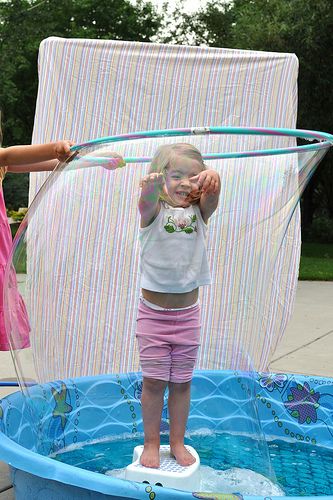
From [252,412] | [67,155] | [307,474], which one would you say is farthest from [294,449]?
[67,155]

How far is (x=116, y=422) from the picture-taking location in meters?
3.05

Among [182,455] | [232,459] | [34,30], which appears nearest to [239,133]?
[182,455]

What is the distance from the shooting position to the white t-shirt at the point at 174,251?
2238mm

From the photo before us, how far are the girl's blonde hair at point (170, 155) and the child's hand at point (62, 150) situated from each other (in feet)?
0.90

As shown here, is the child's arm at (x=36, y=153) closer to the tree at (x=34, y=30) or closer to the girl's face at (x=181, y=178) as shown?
the girl's face at (x=181, y=178)

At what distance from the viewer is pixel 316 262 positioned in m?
11.3

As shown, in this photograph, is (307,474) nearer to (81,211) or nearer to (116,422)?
(116,422)

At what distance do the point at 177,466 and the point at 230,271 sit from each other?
0.73 metres

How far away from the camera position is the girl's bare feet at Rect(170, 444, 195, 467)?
2.28 meters

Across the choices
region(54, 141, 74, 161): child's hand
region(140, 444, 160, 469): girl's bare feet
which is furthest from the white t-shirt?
region(140, 444, 160, 469): girl's bare feet

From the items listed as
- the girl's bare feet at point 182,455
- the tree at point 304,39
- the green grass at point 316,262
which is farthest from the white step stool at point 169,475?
the tree at point 304,39

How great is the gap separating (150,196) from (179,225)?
13cm

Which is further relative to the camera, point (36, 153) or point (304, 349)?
point (304, 349)

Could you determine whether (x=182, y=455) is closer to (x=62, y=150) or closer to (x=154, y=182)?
(x=154, y=182)
